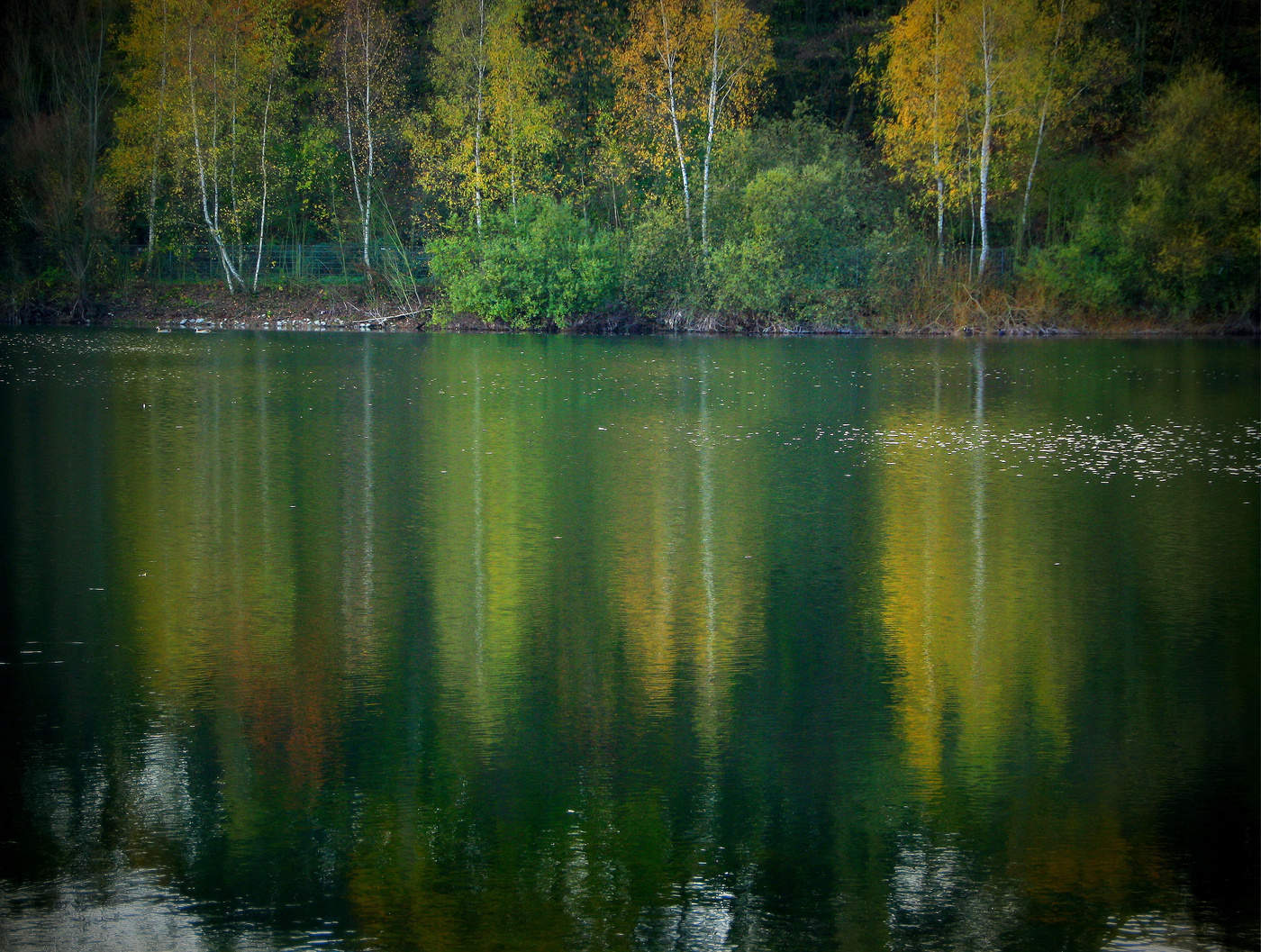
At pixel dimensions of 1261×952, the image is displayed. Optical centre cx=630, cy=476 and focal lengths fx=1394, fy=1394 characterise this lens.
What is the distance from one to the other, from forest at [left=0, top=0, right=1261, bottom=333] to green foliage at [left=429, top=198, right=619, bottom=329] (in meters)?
0.10

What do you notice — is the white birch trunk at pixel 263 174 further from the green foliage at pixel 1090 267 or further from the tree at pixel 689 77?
the green foliage at pixel 1090 267

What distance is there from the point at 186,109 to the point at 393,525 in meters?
38.2

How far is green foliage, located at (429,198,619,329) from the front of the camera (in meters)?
42.3

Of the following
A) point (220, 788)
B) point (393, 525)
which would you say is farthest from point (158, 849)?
point (393, 525)

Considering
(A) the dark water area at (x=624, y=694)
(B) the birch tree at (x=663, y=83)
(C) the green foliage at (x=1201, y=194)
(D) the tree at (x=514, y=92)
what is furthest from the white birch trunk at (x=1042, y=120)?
(A) the dark water area at (x=624, y=694)

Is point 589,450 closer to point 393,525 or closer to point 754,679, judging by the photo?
point 393,525

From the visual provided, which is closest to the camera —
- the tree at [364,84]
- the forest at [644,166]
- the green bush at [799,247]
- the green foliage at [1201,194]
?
the green foliage at [1201,194]

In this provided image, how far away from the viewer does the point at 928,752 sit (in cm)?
727

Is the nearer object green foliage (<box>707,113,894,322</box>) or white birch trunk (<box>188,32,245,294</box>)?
green foliage (<box>707,113,894,322</box>)

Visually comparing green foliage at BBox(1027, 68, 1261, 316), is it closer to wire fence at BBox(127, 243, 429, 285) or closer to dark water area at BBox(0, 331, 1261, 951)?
wire fence at BBox(127, 243, 429, 285)

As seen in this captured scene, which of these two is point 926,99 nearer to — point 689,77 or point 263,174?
point 689,77

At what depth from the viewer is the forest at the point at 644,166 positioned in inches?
1646

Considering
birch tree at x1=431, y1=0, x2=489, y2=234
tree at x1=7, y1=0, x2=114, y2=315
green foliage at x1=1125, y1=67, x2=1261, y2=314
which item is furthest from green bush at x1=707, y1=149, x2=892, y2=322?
tree at x1=7, y1=0, x2=114, y2=315

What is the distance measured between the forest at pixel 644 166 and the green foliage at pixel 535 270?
101 mm
